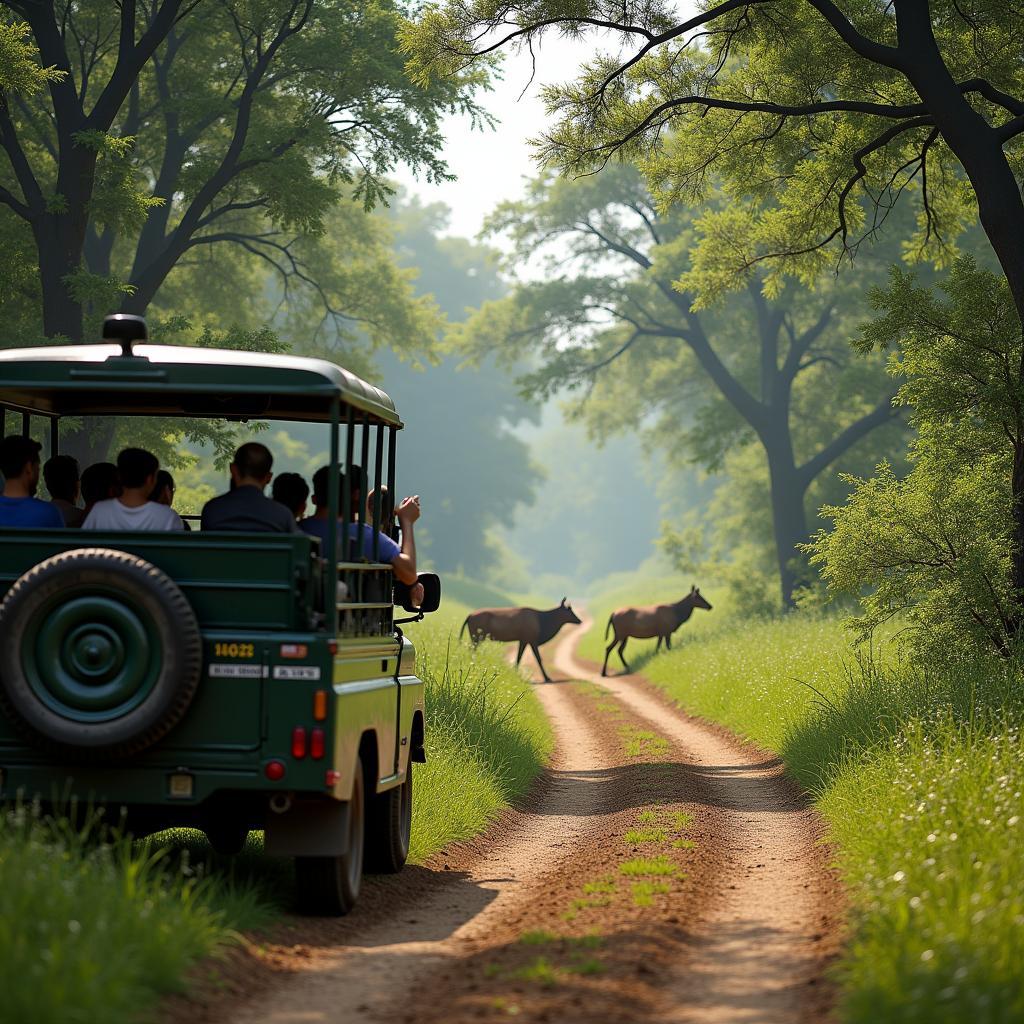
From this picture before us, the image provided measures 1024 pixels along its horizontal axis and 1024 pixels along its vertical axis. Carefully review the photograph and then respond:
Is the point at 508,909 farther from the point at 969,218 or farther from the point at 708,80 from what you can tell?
the point at 969,218

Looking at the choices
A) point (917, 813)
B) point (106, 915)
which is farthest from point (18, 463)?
point (917, 813)

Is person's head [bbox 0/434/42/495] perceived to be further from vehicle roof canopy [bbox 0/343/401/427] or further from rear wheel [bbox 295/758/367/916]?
rear wheel [bbox 295/758/367/916]

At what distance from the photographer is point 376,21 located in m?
23.5

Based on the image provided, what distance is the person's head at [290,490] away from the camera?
9750mm

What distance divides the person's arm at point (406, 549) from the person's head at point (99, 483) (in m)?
1.91

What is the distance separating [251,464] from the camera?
8859 millimetres

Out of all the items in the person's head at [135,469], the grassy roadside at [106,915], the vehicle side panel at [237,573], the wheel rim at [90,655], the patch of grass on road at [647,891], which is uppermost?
the person's head at [135,469]

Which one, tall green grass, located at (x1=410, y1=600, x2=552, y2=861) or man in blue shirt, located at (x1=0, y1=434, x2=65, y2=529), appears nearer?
man in blue shirt, located at (x1=0, y1=434, x2=65, y2=529)

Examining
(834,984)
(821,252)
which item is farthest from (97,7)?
(834,984)

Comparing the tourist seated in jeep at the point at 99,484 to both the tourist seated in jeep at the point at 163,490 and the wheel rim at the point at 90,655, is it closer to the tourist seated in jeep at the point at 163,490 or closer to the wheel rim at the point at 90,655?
the tourist seated in jeep at the point at 163,490

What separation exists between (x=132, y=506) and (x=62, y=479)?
1358 millimetres

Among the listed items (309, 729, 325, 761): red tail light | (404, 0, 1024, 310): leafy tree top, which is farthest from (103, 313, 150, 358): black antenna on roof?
(404, 0, 1024, 310): leafy tree top

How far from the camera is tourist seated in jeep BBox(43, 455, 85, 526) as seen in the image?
9922mm

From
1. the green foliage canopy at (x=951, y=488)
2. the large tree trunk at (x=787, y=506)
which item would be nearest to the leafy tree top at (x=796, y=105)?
the green foliage canopy at (x=951, y=488)
